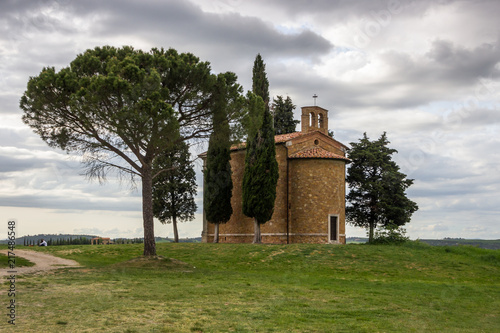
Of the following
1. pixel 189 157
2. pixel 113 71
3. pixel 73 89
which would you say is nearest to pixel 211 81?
pixel 113 71

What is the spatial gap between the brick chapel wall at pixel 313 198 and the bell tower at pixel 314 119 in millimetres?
4163

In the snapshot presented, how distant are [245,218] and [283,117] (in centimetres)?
1633

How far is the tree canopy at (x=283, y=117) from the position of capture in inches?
1849

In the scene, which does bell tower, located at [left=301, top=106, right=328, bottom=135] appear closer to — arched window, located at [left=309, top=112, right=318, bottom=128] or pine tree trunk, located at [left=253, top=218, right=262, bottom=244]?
arched window, located at [left=309, top=112, right=318, bottom=128]

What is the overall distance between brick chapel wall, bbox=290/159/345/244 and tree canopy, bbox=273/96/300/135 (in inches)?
557

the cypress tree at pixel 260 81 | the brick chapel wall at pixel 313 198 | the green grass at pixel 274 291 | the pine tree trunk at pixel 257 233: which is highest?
the cypress tree at pixel 260 81

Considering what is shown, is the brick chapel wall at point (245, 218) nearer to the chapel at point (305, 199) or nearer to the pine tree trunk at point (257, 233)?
the chapel at point (305, 199)

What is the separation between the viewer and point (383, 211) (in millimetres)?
40438


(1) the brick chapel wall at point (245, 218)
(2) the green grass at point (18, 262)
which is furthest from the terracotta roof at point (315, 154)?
(2) the green grass at point (18, 262)

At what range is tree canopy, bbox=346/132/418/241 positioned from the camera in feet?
132

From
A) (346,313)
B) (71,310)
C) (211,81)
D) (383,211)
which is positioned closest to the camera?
(71,310)

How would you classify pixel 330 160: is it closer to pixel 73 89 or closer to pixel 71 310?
pixel 73 89

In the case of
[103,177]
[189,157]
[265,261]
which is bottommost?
[265,261]

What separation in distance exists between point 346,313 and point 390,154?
107 feet
